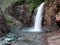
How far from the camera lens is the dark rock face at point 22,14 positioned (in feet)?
65.7

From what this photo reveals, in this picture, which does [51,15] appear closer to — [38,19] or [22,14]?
[38,19]

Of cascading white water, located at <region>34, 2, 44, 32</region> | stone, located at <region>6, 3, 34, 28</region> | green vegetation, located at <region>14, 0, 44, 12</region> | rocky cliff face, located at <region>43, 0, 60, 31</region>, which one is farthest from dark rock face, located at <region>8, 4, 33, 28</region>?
rocky cliff face, located at <region>43, 0, 60, 31</region>

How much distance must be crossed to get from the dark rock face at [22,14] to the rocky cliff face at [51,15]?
2.08m

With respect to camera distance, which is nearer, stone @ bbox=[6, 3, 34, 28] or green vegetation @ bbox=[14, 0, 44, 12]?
stone @ bbox=[6, 3, 34, 28]

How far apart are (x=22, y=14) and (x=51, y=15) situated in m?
4.12

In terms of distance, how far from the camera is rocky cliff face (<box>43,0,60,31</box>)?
16.9m

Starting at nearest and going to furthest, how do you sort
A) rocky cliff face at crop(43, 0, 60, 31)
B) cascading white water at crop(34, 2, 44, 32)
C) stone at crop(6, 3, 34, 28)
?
rocky cliff face at crop(43, 0, 60, 31), cascading white water at crop(34, 2, 44, 32), stone at crop(6, 3, 34, 28)

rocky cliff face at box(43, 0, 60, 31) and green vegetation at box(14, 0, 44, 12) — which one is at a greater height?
green vegetation at box(14, 0, 44, 12)

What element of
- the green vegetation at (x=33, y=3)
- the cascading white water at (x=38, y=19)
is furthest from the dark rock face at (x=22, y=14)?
the cascading white water at (x=38, y=19)

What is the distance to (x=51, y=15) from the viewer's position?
1758 centimetres

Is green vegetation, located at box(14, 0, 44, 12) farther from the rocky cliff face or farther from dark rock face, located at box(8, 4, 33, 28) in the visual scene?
the rocky cliff face

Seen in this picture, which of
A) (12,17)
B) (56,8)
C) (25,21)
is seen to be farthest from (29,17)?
(56,8)

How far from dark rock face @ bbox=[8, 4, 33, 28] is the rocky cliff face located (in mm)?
2076

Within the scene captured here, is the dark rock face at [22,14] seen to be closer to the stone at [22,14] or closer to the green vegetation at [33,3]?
the stone at [22,14]
